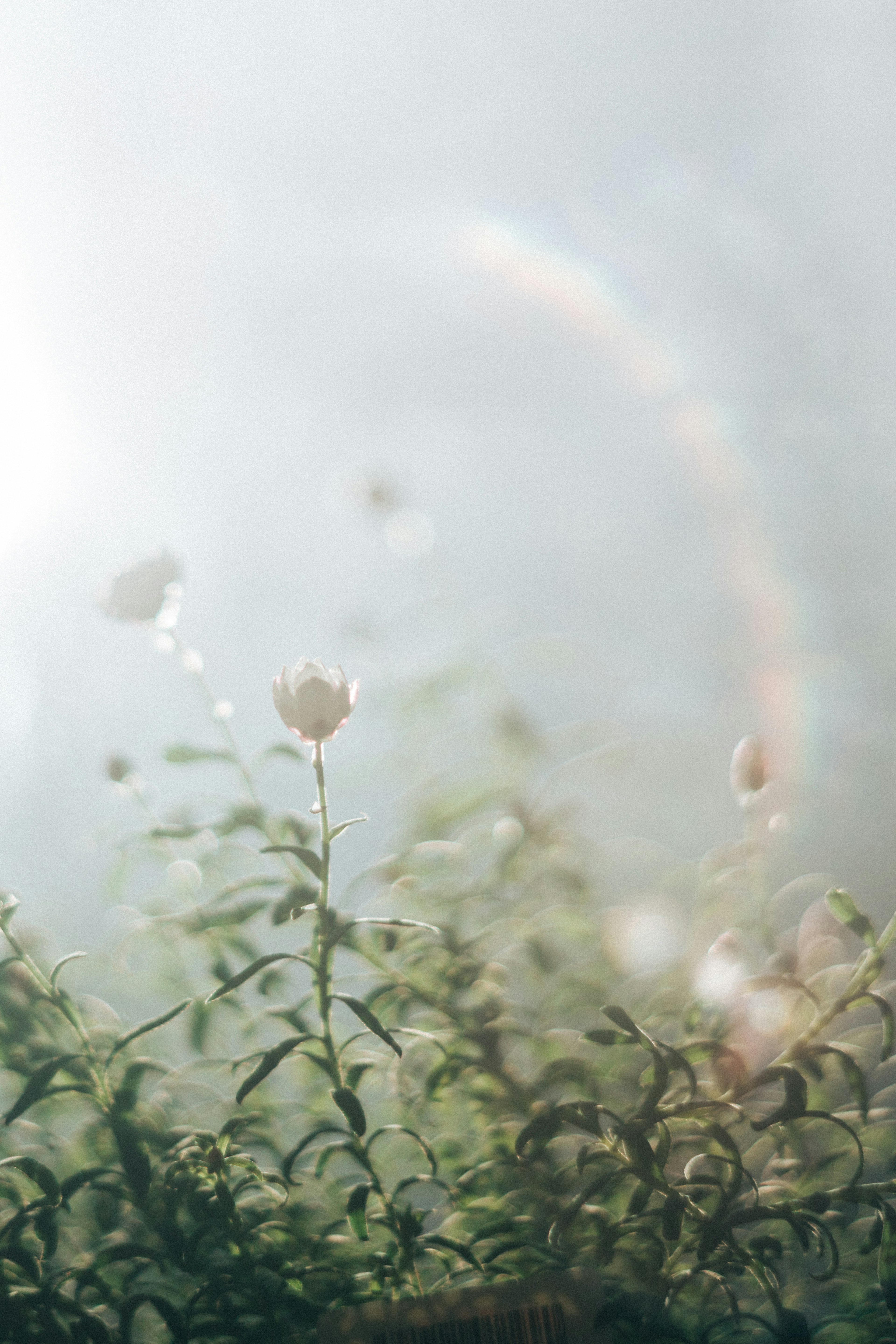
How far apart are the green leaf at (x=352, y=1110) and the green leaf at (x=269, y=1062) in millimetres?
30

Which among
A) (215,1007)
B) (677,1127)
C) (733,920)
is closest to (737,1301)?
(677,1127)

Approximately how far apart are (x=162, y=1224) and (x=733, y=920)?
0.42 meters

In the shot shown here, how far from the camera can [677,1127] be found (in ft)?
1.58

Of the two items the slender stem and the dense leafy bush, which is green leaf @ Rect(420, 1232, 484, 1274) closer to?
the dense leafy bush

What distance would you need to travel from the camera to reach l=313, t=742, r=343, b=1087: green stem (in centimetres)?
41

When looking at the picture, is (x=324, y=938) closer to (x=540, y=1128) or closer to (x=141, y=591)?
(x=540, y=1128)

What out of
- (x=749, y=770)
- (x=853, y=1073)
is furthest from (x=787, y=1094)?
(x=749, y=770)

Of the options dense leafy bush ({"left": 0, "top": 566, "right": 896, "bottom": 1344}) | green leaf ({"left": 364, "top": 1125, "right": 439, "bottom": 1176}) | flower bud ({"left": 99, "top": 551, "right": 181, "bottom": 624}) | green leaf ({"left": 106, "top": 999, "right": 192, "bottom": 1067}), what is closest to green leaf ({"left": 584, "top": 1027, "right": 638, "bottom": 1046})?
dense leafy bush ({"left": 0, "top": 566, "right": 896, "bottom": 1344})

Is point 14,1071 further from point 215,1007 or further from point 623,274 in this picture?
point 623,274

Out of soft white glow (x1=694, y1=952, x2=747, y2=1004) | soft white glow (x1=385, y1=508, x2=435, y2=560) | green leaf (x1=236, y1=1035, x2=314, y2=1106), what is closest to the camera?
green leaf (x1=236, y1=1035, x2=314, y2=1106)

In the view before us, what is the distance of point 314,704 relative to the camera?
0.43m

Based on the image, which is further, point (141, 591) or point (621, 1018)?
point (141, 591)

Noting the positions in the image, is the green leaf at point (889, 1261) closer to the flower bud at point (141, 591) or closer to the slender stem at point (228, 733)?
the slender stem at point (228, 733)

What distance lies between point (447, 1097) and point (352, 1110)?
0.50 feet
